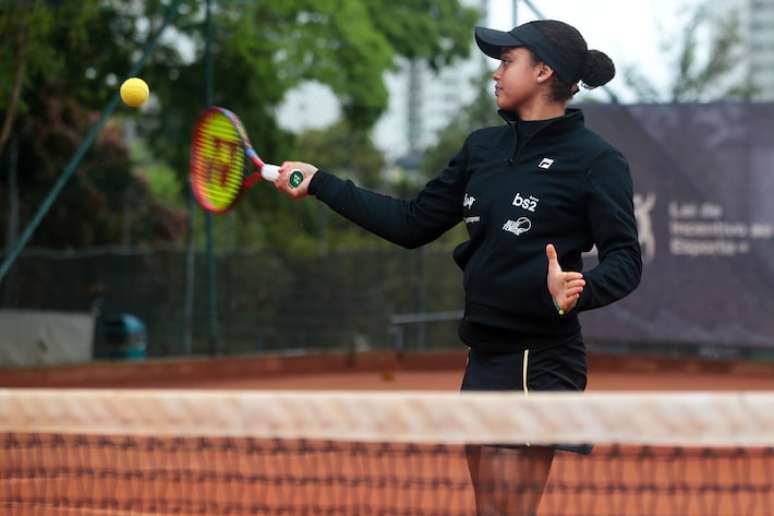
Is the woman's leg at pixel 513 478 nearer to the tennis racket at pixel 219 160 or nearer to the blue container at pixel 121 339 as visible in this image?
the tennis racket at pixel 219 160

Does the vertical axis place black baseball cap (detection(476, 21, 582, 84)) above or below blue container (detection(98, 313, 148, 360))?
above

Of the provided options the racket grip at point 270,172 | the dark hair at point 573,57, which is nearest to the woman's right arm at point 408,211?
the racket grip at point 270,172

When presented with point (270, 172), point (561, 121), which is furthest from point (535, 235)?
point (270, 172)

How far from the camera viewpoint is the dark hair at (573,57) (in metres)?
3.78

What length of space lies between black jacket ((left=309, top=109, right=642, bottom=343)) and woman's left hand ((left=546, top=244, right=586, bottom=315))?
0.05m

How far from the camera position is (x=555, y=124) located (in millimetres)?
3758

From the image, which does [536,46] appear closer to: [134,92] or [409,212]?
[409,212]

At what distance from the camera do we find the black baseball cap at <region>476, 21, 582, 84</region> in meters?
3.76

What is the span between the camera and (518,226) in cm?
366

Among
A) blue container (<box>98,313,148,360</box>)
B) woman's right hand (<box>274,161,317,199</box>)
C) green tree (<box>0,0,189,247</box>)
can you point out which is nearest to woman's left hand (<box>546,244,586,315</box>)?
woman's right hand (<box>274,161,317,199</box>)

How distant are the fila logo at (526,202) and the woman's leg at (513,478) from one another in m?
0.61

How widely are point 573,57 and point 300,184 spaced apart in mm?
864

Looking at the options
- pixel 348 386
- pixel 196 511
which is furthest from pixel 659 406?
pixel 348 386

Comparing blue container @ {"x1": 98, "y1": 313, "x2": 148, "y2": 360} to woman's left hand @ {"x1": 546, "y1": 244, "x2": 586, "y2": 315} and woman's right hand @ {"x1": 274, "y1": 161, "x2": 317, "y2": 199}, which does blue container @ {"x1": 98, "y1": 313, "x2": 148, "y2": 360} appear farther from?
woman's left hand @ {"x1": 546, "y1": 244, "x2": 586, "y2": 315}
